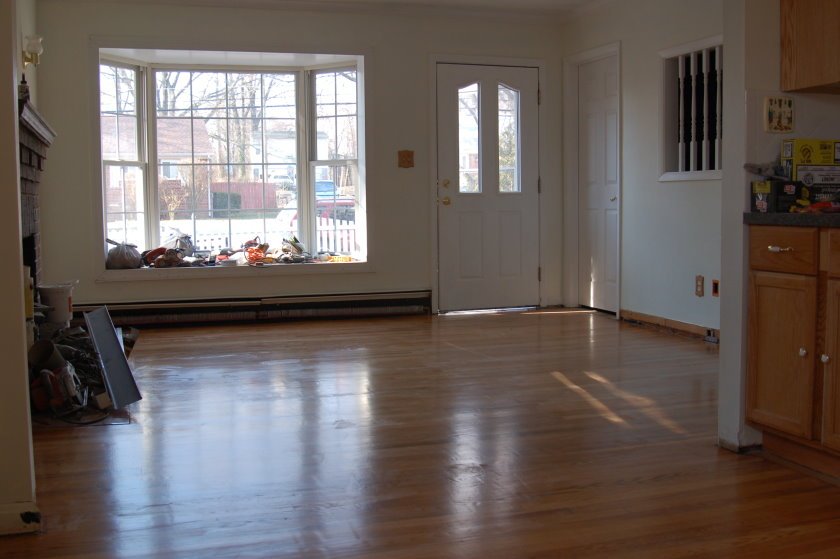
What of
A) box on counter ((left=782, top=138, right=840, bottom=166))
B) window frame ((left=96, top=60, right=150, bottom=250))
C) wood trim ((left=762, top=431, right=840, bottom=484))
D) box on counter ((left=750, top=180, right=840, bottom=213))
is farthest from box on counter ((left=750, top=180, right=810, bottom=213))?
window frame ((left=96, top=60, right=150, bottom=250))

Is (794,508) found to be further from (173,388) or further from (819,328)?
(173,388)

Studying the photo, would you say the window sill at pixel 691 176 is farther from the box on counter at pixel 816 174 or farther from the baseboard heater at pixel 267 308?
the box on counter at pixel 816 174

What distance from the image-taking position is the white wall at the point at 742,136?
3.18 meters

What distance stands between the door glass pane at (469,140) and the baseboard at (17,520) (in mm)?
5176

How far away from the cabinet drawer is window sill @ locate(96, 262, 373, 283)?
4333 mm

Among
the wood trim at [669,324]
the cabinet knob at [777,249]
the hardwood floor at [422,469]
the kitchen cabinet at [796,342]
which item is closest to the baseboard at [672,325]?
the wood trim at [669,324]

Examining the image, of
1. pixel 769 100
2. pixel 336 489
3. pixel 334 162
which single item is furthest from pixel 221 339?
pixel 769 100

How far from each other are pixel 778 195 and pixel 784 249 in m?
0.22

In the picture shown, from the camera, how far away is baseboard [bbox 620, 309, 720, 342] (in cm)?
582

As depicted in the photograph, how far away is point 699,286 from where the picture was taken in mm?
5910

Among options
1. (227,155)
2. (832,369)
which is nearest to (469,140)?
(227,155)

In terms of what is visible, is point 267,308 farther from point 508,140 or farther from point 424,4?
point 424,4

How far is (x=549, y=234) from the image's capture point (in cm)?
759

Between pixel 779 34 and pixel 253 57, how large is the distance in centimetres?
478
